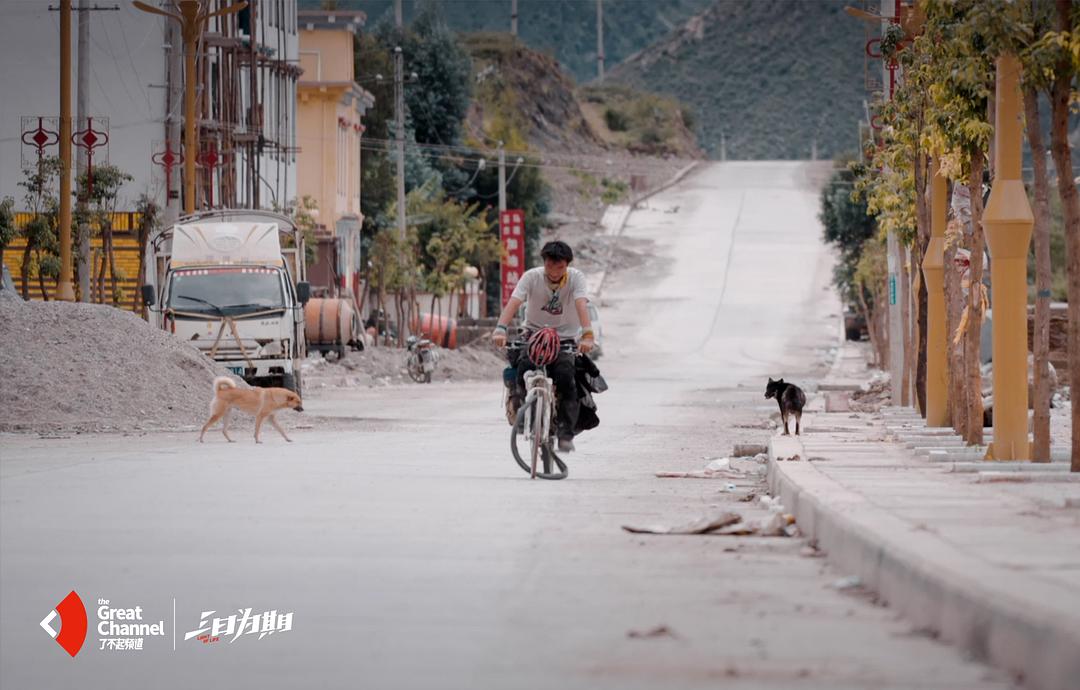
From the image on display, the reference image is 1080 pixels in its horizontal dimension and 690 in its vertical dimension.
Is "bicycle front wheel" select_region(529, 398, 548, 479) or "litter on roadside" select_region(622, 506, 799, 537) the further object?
"bicycle front wheel" select_region(529, 398, 548, 479)

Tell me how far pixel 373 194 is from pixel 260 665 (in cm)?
7436

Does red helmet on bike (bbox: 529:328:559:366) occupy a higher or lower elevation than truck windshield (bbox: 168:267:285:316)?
lower

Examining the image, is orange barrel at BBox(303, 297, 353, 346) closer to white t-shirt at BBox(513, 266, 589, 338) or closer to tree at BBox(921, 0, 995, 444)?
tree at BBox(921, 0, 995, 444)

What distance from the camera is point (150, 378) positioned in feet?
82.3

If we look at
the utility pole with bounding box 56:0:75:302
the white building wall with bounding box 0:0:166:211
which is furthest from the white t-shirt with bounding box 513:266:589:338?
the white building wall with bounding box 0:0:166:211

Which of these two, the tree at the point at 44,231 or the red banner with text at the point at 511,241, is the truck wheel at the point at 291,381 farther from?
the red banner with text at the point at 511,241

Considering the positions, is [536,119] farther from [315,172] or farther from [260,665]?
[260,665]

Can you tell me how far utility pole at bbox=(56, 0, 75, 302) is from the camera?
32.4m

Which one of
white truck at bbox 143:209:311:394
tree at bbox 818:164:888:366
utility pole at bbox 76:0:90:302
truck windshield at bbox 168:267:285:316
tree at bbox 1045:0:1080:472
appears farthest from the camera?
tree at bbox 818:164:888:366

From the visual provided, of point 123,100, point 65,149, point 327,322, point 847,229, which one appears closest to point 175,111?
point 65,149

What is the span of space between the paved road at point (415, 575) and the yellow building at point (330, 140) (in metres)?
47.2

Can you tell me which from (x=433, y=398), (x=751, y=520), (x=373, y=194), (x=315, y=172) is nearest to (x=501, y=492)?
(x=751, y=520)

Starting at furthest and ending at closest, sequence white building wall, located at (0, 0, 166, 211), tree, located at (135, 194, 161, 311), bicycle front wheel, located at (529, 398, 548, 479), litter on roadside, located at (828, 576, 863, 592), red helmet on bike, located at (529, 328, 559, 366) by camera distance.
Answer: white building wall, located at (0, 0, 166, 211) → tree, located at (135, 194, 161, 311) → red helmet on bike, located at (529, 328, 559, 366) → bicycle front wheel, located at (529, 398, 548, 479) → litter on roadside, located at (828, 576, 863, 592)

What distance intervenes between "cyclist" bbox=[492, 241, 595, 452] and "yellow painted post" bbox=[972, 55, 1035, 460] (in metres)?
3.26
